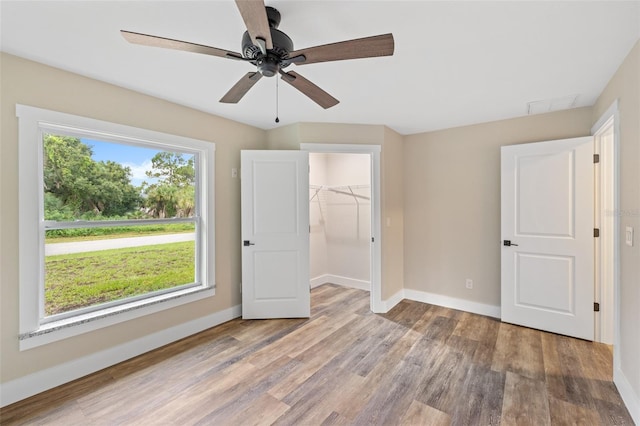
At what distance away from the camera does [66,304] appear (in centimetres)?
224

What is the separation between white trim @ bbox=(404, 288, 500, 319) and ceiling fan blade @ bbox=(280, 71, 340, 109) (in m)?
3.04

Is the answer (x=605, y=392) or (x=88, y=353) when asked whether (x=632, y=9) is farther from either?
(x=88, y=353)

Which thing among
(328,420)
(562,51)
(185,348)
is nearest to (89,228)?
(185,348)

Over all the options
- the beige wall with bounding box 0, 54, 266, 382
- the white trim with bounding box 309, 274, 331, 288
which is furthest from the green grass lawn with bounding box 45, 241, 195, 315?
the white trim with bounding box 309, 274, 331, 288

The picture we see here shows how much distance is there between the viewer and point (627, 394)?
186cm

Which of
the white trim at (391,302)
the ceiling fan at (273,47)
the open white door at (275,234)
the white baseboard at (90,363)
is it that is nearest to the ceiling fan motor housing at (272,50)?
the ceiling fan at (273,47)

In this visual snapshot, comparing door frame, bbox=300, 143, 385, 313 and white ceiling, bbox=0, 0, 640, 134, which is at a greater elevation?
white ceiling, bbox=0, 0, 640, 134

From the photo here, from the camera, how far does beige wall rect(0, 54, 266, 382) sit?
6.23ft

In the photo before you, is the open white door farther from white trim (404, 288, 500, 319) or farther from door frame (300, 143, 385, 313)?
white trim (404, 288, 500, 319)

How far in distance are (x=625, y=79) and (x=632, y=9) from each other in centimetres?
71

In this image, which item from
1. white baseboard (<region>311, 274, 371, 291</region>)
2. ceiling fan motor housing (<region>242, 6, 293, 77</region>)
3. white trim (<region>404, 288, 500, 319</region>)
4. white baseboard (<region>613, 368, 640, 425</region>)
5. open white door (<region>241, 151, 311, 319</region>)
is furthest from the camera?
white baseboard (<region>311, 274, 371, 291</region>)

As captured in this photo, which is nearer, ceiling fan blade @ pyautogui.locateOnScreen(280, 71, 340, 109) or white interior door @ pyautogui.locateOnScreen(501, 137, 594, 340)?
ceiling fan blade @ pyautogui.locateOnScreen(280, 71, 340, 109)

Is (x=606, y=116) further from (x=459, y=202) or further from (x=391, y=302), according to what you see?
(x=391, y=302)

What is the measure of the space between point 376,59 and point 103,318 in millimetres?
2975
